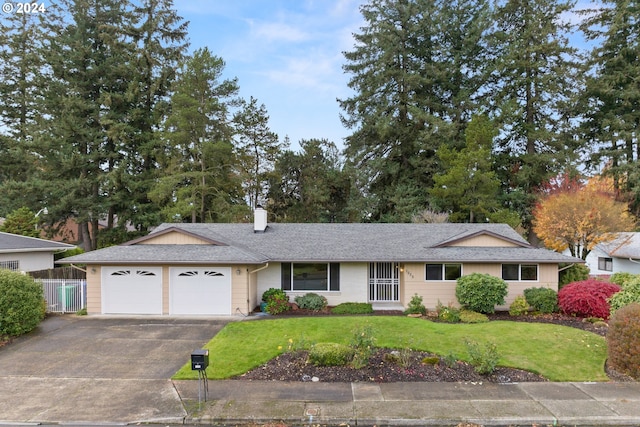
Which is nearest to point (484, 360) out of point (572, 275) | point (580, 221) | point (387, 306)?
point (387, 306)

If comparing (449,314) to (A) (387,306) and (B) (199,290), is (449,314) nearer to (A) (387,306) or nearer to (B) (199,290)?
(A) (387,306)

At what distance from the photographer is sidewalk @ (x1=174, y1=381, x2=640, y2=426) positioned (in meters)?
6.47

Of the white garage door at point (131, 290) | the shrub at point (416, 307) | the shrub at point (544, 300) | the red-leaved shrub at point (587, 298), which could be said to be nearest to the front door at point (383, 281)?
the shrub at point (416, 307)

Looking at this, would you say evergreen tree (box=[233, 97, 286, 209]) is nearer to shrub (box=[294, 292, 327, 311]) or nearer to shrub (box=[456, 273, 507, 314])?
shrub (box=[294, 292, 327, 311])

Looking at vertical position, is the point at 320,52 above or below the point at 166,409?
above

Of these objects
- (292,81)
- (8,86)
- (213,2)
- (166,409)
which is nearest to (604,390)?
(166,409)

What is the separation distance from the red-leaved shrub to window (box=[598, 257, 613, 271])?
41.7 ft

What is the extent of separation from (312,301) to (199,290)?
15.0 feet

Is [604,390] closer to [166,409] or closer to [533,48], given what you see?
[166,409]

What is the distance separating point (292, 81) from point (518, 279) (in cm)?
1578

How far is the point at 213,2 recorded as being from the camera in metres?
14.8

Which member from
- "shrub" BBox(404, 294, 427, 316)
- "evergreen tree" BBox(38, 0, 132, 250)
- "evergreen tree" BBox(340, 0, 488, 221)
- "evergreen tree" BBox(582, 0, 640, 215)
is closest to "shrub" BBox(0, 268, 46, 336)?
"shrub" BBox(404, 294, 427, 316)

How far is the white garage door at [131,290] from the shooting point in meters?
14.3

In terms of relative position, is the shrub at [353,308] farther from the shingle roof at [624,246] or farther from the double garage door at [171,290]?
the shingle roof at [624,246]
